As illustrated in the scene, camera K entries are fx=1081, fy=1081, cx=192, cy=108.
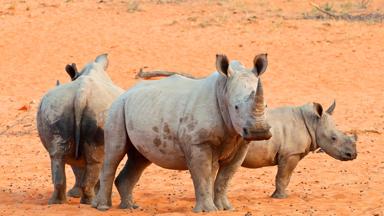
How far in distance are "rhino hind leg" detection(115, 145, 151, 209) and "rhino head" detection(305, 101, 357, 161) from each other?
210 cm

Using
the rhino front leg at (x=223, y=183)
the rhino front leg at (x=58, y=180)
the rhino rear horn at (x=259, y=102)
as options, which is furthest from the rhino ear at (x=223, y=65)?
the rhino front leg at (x=58, y=180)

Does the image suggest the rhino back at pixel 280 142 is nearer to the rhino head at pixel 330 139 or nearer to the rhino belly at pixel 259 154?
the rhino belly at pixel 259 154

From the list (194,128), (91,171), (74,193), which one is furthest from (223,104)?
(74,193)

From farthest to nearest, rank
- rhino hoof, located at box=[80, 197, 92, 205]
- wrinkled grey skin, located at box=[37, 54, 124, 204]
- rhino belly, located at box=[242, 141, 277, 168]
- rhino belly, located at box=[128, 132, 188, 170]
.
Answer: rhino belly, located at box=[242, 141, 277, 168] → rhino hoof, located at box=[80, 197, 92, 205] → wrinkled grey skin, located at box=[37, 54, 124, 204] → rhino belly, located at box=[128, 132, 188, 170]

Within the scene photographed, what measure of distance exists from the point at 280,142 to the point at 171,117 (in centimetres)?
206

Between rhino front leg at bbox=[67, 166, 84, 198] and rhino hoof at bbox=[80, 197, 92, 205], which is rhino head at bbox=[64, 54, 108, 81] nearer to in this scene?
rhino front leg at bbox=[67, 166, 84, 198]

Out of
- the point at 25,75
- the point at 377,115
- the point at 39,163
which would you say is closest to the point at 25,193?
the point at 39,163

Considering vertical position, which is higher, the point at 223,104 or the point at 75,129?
the point at 223,104

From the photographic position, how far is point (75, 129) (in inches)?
439

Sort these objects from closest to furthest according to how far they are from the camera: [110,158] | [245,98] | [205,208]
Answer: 1. [245,98]
2. [205,208]
3. [110,158]

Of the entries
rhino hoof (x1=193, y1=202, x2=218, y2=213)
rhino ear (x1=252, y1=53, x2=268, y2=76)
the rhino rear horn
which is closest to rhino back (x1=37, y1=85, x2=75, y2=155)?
rhino hoof (x1=193, y1=202, x2=218, y2=213)

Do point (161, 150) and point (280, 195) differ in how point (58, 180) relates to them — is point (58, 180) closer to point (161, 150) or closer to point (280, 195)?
point (161, 150)

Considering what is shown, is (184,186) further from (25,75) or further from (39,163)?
(25,75)

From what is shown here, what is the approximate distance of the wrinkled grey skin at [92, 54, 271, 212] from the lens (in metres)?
9.65
